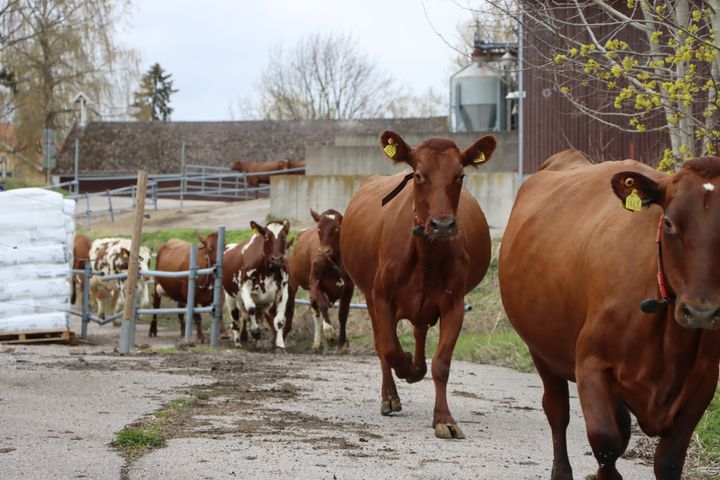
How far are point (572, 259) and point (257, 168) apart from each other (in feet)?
152

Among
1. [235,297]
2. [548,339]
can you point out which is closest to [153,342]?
[235,297]

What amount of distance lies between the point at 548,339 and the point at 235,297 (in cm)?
1346

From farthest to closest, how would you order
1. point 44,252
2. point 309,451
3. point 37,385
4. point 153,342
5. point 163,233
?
1. point 163,233
2. point 153,342
3. point 44,252
4. point 37,385
5. point 309,451

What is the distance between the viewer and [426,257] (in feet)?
30.6

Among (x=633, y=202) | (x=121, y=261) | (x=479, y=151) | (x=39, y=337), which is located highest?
(x=479, y=151)

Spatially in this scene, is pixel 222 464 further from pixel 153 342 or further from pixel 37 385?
pixel 153 342

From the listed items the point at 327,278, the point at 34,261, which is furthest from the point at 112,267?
the point at 327,278

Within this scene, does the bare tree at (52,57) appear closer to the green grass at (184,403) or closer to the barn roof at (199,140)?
the barn roof at (199,140)

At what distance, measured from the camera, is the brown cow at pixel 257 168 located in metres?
49.8

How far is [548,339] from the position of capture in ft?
20.4

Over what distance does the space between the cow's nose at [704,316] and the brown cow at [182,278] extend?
15.3 m

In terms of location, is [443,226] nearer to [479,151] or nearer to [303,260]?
[479,151]

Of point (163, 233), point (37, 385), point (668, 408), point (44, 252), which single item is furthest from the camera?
point (163, 233)

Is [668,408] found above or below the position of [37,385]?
above
